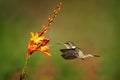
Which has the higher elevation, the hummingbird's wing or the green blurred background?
the green blurred background

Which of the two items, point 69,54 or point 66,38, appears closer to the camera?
point 69,54

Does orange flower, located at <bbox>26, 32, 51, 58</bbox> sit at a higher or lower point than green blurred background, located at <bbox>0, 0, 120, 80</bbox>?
lower

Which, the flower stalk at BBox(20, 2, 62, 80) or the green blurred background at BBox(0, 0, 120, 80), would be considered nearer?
the flower stalk at BBox(20, 2, 62, 80)

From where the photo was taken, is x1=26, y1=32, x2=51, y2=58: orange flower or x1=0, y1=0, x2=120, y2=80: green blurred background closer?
x1=26, y1=32, x2=51, y2=58: orange flower

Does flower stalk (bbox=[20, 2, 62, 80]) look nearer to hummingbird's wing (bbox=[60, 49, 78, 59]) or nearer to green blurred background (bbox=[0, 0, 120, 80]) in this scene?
hummingbird's wing (bbox=[60, 49, 78, 59])

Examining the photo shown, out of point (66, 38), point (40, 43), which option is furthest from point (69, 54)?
point (66, 38)

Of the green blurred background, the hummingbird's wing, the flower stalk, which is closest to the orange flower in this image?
the flower stalk

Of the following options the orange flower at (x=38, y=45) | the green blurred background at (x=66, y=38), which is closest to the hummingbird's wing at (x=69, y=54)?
the orange flower at (x=38, y=45)

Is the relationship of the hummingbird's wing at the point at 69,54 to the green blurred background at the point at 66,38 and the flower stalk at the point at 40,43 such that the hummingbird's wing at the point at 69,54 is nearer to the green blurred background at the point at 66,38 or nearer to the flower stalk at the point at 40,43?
the flower stalk at the point at 40,43

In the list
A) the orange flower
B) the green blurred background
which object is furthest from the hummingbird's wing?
the green blurred background

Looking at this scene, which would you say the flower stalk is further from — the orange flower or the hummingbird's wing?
the hummingbird's wing

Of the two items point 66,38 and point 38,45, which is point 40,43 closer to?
point 38,45
